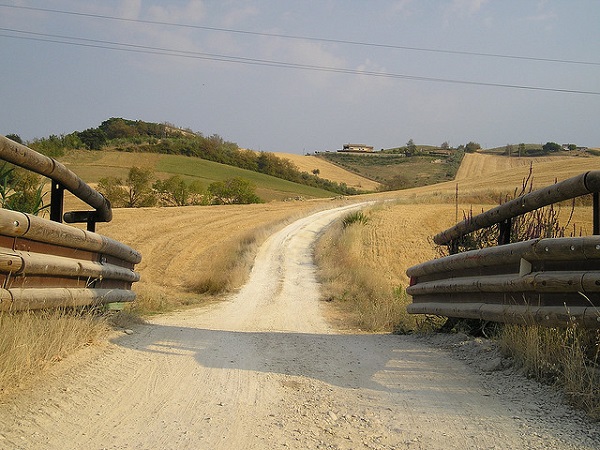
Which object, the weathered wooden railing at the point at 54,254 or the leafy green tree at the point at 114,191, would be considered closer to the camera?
the weathered wooden railing at the point at 54,254

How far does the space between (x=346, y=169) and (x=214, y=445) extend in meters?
117

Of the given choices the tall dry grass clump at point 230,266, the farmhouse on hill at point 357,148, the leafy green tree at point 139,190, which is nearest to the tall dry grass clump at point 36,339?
the tall dry grass clump at point 230,266

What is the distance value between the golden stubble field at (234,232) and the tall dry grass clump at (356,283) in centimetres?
79

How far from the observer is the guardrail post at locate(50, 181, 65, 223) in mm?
5895

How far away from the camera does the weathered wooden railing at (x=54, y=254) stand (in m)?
4.46

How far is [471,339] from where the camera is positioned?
21.0ft

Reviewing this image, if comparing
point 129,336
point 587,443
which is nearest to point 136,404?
point 129,336

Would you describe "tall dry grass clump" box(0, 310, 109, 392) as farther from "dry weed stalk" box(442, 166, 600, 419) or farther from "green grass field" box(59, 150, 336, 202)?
"green grass field" box(59, 150, 336, 202)

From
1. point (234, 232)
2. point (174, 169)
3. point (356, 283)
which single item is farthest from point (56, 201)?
point (174, 169)

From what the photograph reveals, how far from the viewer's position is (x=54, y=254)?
5.29 m

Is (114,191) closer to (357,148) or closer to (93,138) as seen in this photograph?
(93,138)

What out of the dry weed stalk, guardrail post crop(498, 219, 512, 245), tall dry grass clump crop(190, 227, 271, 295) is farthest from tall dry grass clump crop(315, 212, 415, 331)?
the dry weed stalk

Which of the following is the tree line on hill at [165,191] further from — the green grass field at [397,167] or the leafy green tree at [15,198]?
the leafy green tree at [15,198]

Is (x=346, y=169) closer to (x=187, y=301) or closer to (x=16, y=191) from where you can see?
(x=187, y=301)
